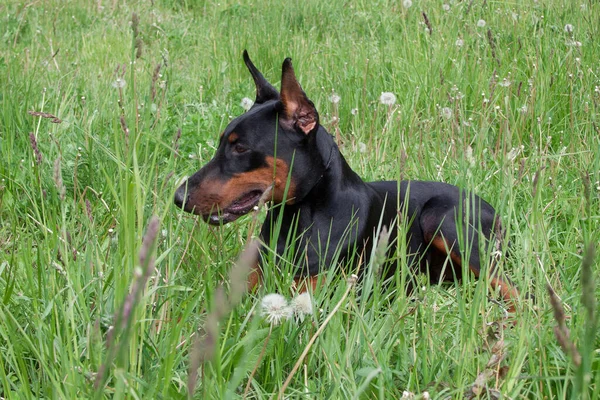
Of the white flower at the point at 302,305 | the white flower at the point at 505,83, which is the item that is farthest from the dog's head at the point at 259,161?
the white flower at the point at 505,83

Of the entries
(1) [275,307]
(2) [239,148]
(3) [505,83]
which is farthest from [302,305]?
(3) [505,83]

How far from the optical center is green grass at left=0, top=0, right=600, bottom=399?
1.73m

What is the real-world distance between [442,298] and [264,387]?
1.18 meters

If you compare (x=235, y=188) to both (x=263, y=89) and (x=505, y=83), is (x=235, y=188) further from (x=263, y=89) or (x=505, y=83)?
(x=505, y=83)

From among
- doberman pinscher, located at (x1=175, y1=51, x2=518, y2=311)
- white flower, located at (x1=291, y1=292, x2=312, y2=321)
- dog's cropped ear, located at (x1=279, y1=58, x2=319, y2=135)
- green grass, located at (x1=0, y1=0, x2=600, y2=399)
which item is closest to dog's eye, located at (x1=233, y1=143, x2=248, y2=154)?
doberman pinscher, located at (x1=175, y1=51, x2=518, y2=311)

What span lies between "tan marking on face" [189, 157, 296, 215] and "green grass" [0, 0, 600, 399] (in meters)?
0.12

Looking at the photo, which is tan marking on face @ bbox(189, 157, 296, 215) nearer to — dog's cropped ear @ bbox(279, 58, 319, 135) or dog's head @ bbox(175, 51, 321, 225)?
dog's head @ bbox(175, 51, 321, 225)

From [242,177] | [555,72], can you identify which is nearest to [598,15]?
[555,72]

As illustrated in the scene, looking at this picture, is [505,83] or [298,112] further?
[505,83]

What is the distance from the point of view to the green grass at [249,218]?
5.66ft

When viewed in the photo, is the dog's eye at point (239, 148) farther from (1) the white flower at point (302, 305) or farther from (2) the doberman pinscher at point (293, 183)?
(1) the white flower at point (302, 305)

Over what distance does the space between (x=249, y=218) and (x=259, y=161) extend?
1.53 feet

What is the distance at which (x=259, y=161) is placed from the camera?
9.34ft

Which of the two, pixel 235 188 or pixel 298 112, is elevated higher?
pixel 298 112
